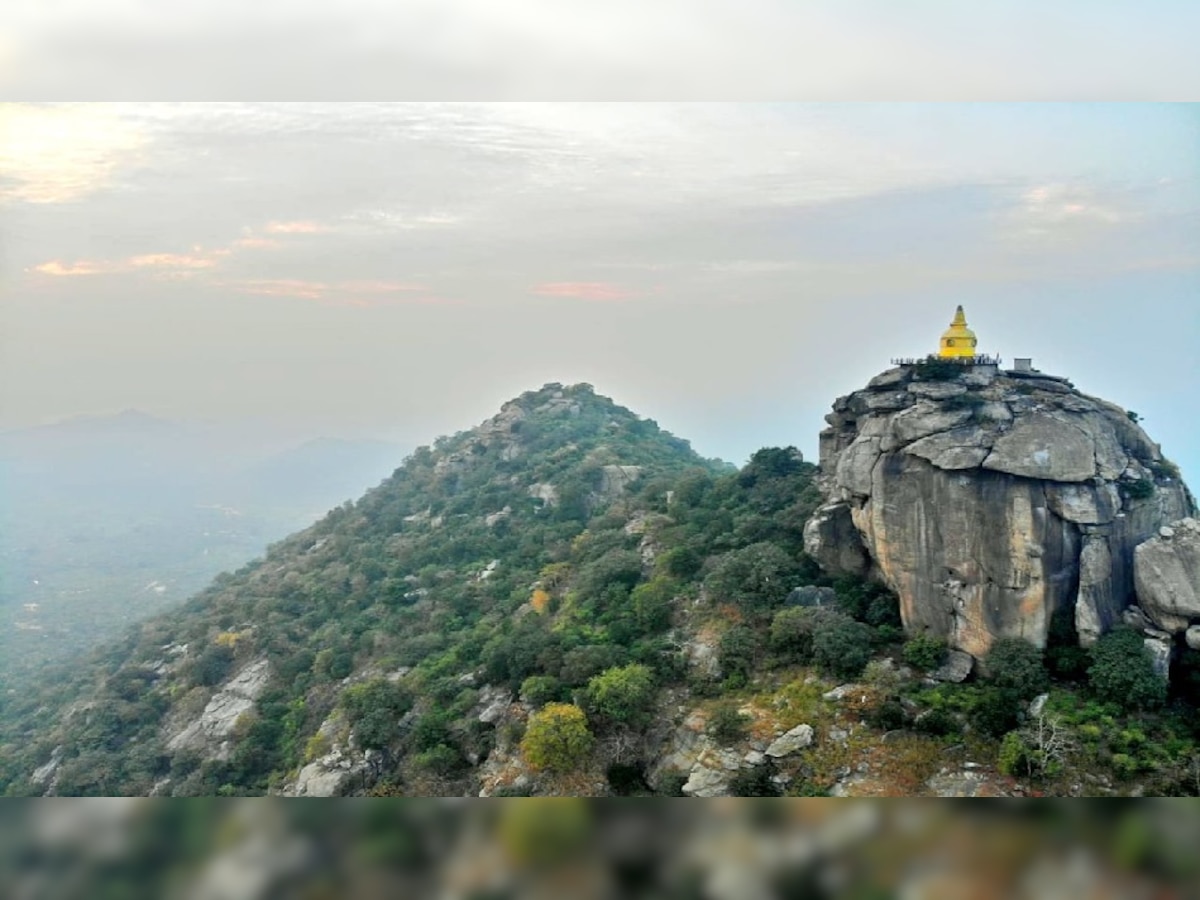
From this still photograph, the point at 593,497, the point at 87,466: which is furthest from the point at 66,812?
the point at 87,466

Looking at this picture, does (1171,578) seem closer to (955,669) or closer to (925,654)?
(955,669)

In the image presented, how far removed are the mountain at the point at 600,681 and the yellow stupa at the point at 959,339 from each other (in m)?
0.52

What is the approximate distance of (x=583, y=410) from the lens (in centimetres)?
1348

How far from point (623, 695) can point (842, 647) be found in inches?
60.4

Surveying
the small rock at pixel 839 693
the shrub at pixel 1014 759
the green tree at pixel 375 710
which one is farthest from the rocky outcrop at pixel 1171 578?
the green tree at pixel 375 710

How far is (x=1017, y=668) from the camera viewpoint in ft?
15.8

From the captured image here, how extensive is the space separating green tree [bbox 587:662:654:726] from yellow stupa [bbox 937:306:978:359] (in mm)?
3501

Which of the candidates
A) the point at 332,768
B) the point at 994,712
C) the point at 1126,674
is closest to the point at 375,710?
the point at 332,768

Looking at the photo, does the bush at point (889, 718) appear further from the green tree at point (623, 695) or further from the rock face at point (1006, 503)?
the green tree at point (623, 695)

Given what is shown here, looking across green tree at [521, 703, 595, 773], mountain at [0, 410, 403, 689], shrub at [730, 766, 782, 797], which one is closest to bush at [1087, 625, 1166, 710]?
shrub at [730, 766, 782, 797]

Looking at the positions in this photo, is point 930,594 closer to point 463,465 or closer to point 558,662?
point 558,662

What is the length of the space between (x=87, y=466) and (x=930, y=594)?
Result: 14.7 metres

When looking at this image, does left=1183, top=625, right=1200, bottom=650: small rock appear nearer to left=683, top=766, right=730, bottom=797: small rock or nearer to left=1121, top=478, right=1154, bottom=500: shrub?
left=1121, top=478, right=1154, bottom=500: shrub

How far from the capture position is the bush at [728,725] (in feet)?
15.9
